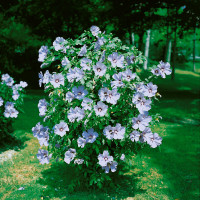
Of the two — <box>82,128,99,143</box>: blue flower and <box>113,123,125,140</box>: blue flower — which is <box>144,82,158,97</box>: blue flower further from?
<box>82,128,99,143</box>: blue flower

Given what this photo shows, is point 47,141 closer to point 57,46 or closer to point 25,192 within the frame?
point 25,192

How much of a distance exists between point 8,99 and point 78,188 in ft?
6.81

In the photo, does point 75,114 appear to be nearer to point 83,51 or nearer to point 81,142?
point 81,142

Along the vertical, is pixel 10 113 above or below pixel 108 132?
below

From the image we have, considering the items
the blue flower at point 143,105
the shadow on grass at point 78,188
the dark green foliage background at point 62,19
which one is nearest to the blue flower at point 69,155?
the shadow on grass at point 78,188

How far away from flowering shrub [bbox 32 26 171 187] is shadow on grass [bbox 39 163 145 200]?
0.28 meters

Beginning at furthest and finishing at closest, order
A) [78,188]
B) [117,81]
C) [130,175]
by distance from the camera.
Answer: [130,175] < [78,188] < [117,81]

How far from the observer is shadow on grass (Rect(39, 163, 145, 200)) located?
352 centimetres

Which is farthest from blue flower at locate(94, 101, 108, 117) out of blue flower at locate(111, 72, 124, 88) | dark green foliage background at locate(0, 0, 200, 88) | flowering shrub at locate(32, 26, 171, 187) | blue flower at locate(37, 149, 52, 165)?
dark green foliage background at locate(0, 0, 200, 88)

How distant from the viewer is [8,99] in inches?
191

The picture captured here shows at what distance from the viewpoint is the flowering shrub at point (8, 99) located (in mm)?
4703

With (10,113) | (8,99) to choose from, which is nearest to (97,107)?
(10,113)

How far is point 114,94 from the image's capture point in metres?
2.98

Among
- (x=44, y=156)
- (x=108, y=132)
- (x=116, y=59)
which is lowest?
(x=44, y=156)
